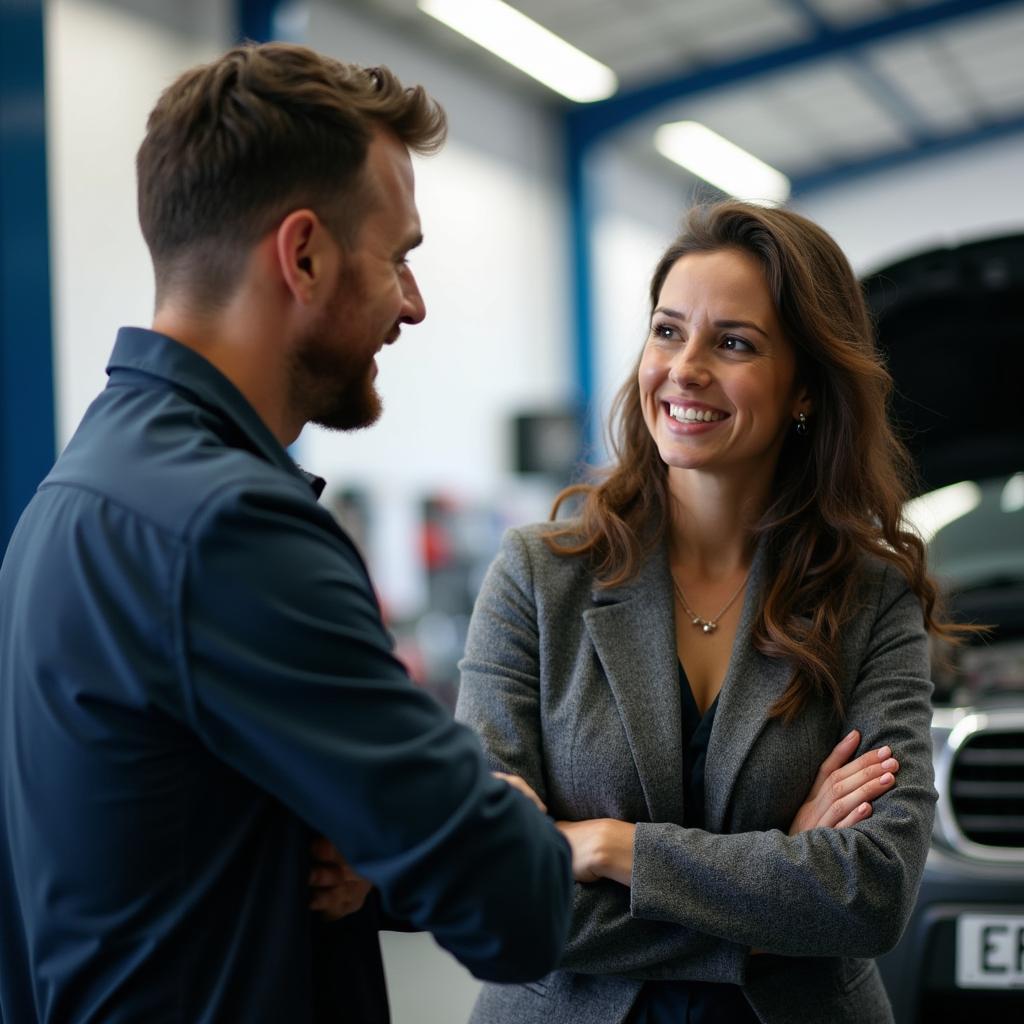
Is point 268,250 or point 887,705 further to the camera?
point 887,705

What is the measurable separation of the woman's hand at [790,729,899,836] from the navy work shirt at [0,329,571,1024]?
63 cm

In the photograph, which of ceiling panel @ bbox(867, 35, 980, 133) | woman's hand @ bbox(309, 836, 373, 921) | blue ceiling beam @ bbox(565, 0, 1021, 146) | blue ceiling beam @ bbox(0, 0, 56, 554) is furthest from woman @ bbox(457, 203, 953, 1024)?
ceiling panel @ bbox(867, 35, 980, 133)

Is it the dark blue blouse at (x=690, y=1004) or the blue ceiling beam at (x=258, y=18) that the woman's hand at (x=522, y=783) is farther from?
the blue ceiling beam at (x=258, y=18)

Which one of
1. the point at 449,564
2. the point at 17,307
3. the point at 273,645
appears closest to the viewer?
the point at 273,645

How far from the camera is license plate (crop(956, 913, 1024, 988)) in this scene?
2199mm

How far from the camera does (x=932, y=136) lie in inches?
470

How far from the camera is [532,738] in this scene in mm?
1613

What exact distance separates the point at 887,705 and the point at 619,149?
1051 cm

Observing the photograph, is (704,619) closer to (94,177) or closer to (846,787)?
(846,787)

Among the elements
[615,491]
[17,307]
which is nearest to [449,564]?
[17,307]

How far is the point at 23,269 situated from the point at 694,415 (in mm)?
2534

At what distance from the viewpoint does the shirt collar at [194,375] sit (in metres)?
1.04

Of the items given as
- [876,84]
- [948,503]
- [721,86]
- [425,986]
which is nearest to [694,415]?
[948,503]

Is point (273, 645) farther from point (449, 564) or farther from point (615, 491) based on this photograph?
point (449, 564)
